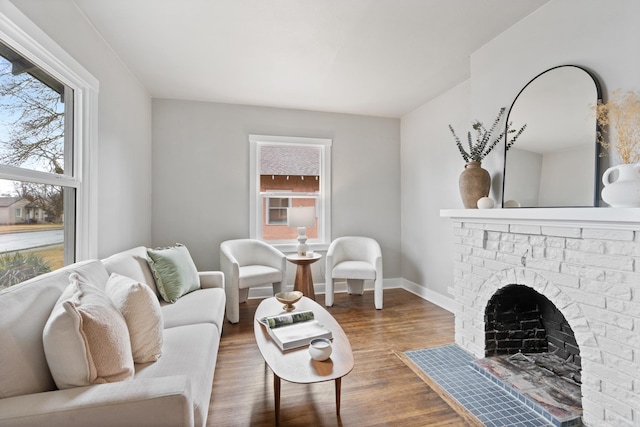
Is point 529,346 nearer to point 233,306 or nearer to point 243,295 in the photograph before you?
point 233,306

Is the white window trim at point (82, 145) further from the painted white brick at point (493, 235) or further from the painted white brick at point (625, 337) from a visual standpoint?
the painted white brick at point (625, 337)

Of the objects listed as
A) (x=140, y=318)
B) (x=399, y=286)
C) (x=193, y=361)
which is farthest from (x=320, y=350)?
(x=399, y=286)

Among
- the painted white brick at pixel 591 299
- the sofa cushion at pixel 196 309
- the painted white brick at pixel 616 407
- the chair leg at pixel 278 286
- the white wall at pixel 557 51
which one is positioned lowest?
the painted white brick at pixel 616 407

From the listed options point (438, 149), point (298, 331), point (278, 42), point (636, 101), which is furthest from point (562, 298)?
point (278, 42)

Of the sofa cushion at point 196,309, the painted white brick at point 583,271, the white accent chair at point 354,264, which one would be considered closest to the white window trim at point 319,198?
the white accent chair at point 354,264

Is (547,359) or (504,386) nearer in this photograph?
(504,386)

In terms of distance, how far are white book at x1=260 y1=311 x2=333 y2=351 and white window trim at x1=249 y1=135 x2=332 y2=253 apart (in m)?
2.15

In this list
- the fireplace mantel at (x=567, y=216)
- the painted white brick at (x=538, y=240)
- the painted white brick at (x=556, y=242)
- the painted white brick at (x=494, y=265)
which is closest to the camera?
the fireplace mantel at (x=567, y=216)

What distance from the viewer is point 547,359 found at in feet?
7.47

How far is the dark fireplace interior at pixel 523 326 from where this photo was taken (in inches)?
91.2

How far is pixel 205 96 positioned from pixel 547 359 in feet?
13.9

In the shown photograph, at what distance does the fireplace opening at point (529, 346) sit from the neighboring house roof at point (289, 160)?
279 cm

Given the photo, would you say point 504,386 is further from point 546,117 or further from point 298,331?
point 546,117

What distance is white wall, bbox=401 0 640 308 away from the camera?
172 centimetres
